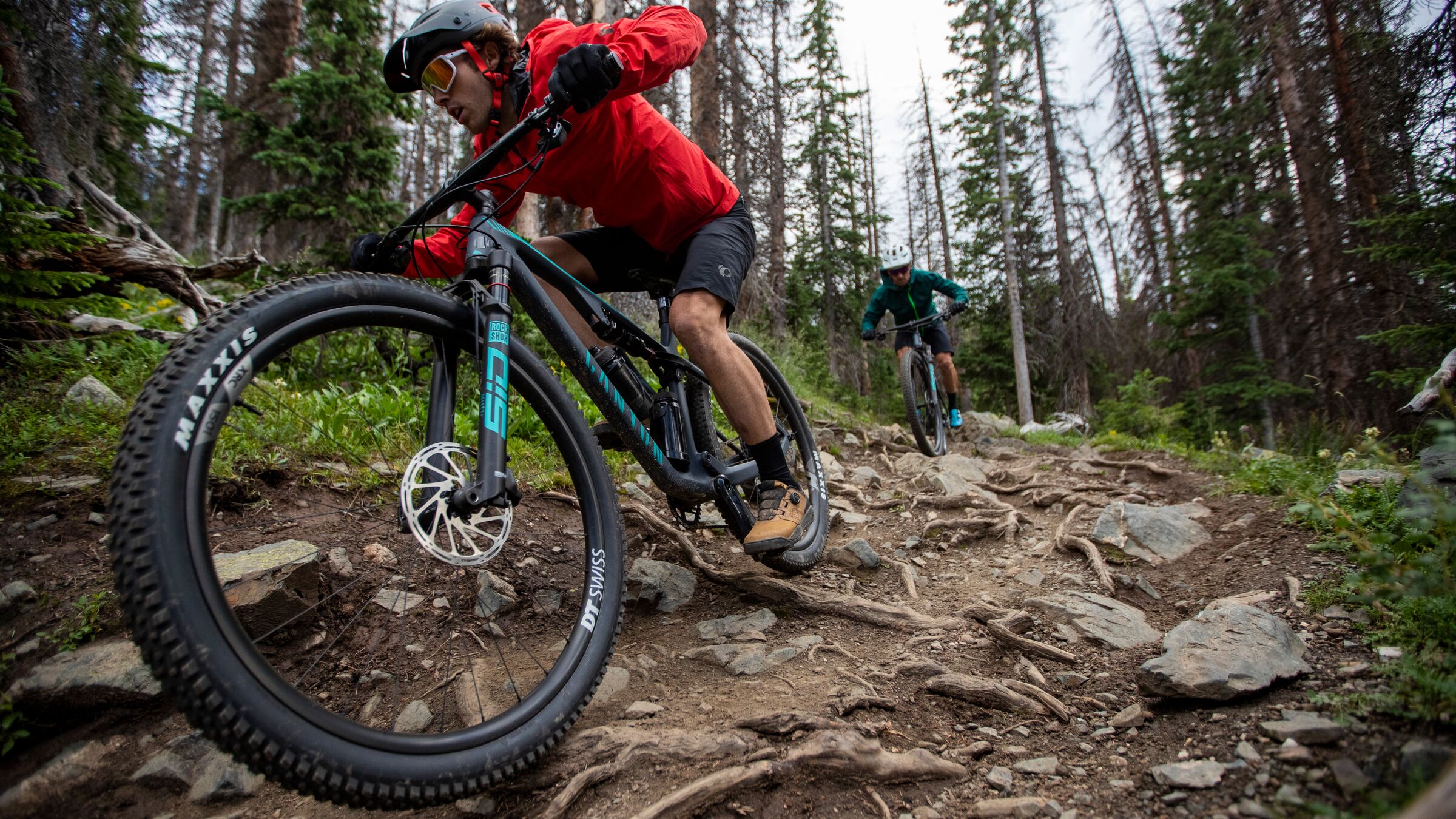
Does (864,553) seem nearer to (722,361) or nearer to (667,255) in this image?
(722,361)

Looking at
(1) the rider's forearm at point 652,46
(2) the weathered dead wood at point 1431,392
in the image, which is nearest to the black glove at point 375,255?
(1) the rider's forearm at point 652,46

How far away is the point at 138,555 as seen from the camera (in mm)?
1003

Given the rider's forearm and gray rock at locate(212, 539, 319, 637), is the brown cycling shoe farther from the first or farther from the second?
the rider's forearm

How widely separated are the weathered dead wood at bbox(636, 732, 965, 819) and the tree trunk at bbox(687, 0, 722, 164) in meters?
8.34

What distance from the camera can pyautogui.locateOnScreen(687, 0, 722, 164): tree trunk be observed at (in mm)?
8672

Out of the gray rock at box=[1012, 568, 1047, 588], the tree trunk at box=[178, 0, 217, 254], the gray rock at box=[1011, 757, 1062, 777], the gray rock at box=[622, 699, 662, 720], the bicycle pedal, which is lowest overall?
the gray rock at box=[1011, 757, 1062, 777]

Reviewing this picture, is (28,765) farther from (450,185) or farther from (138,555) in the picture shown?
(450,185)

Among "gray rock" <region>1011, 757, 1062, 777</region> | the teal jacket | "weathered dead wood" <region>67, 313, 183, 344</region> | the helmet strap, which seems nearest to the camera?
"gray rock" <region>1011, 757, 1062, 777</region>

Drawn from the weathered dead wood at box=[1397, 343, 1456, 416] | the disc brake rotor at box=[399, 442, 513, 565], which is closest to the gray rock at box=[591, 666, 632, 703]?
the disc brake rotor at box=[399, 442, 513, 565]

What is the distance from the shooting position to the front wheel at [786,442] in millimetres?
2826

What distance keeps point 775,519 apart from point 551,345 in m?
1.18

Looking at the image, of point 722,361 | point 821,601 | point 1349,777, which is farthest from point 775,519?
point 1349,777

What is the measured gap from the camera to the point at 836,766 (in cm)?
148

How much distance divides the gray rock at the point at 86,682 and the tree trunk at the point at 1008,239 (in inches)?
674
